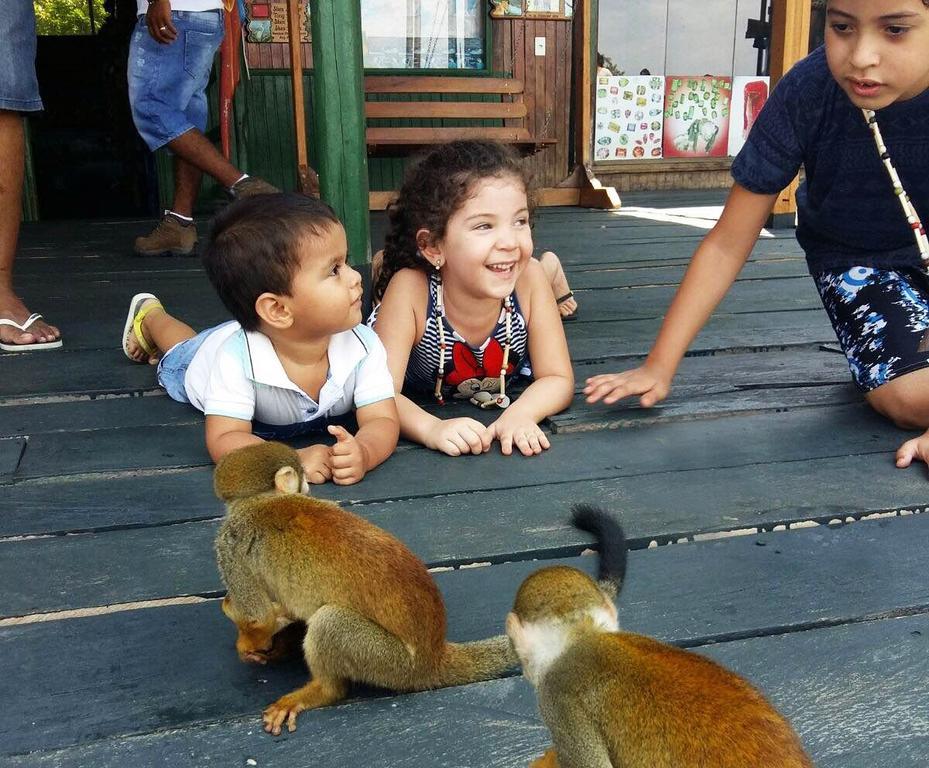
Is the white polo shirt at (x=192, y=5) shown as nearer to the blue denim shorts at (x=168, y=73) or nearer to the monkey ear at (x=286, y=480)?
the blue denim shorts at (x=168, y=73)

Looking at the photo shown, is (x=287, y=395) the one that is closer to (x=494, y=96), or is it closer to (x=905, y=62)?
(x=905, y=62)

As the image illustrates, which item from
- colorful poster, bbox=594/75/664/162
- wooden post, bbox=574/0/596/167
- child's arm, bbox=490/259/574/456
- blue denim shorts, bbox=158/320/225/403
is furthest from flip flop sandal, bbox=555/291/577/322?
colorful poster, bbox=594/75/664/162

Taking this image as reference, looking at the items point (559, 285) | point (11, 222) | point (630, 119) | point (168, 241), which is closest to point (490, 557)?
point (559, 285)

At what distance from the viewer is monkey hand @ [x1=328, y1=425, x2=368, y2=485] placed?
1812 mm

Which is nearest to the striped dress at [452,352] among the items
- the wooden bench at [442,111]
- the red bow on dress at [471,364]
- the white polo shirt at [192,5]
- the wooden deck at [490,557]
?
the red bow on dress at [471,364]

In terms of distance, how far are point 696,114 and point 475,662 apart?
8365mm

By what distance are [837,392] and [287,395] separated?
1469 millimetres

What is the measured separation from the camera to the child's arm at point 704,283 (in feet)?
7.54

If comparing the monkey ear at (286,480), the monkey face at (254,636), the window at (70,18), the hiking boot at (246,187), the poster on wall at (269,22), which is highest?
the window at (70,18)

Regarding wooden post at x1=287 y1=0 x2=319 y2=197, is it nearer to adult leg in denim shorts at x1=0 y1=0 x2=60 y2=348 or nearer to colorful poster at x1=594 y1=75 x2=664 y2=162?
adult leg in denim shorts at x1=0 y1=0 x2=60 y2=348

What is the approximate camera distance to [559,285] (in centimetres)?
325

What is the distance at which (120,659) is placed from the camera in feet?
4.02

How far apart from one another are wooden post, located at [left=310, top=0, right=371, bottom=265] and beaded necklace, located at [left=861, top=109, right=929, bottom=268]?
1.59 m

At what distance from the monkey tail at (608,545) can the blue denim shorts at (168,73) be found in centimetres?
372
